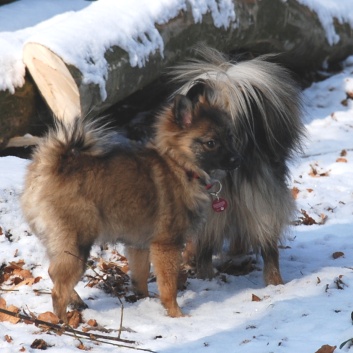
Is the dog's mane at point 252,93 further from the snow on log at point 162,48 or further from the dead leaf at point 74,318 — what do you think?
the dead leaf at point 74,318

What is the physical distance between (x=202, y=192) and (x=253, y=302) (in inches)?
34.1

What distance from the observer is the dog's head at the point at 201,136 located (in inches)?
207

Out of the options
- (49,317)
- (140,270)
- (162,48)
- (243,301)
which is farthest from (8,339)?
(162,48)

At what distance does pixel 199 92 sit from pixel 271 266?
1452 mm

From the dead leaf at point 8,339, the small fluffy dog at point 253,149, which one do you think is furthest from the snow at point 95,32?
the dead leaf at point 8,339

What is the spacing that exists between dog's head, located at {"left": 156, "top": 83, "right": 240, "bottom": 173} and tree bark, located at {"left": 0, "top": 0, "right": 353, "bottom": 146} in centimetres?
90

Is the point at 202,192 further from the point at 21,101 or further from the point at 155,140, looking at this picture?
the point at 21,101

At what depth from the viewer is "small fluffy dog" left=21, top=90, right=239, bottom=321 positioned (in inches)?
191

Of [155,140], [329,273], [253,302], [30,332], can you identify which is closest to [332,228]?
[329,273]

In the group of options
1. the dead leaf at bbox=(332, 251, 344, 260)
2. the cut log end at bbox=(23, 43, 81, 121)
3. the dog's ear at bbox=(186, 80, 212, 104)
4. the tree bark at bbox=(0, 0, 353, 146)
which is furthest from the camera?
the tree bark at bbox=(0, 0, 353, 146)

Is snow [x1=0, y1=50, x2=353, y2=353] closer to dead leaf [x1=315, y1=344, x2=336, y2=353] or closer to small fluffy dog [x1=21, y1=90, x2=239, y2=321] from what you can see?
dead leaf [x1=315, y1=344, x2=336, y2=353]

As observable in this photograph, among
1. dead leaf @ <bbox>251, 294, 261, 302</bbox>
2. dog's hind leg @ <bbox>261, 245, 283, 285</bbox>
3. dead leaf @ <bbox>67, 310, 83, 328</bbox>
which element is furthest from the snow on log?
dead leaf @ <bbox>251, 294, 261, 302</bbox>

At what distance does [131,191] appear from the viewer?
511 centimetres

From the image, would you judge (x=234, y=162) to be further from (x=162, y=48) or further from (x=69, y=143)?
(x=162, y=48)
